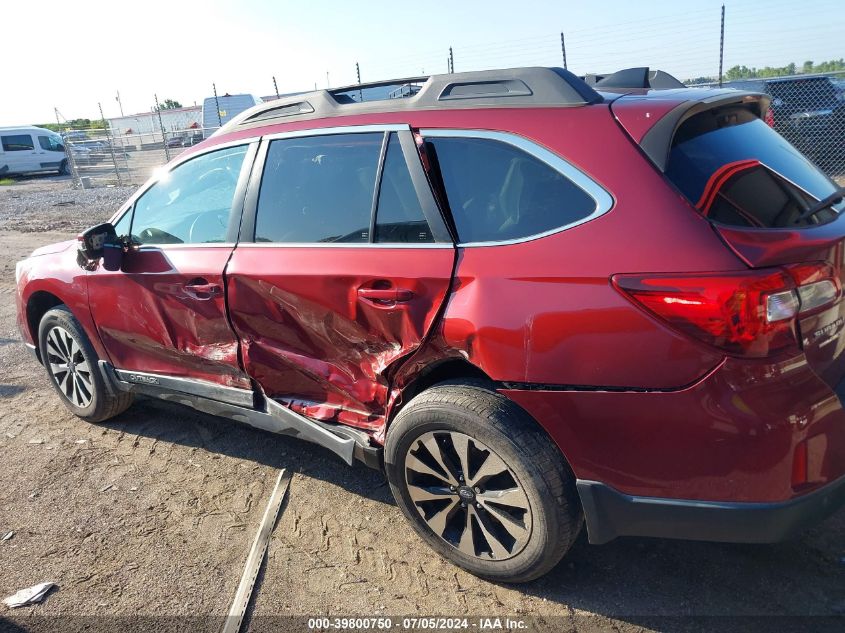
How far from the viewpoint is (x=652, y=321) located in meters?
2.07

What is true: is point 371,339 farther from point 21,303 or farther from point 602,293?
point 21,303

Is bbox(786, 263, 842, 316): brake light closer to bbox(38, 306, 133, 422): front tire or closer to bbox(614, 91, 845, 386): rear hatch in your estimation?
bbox(614, 91, 845, 386): rear hatch

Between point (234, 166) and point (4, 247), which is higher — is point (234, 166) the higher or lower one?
the higher one

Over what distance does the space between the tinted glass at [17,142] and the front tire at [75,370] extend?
27.6m

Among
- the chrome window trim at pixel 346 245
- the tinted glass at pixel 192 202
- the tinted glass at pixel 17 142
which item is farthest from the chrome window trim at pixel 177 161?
the tinted glass at pixel 17 142

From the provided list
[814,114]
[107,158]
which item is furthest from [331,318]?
[107,158]

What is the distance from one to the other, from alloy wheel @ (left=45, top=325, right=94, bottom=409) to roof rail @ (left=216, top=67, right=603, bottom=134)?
196 cm

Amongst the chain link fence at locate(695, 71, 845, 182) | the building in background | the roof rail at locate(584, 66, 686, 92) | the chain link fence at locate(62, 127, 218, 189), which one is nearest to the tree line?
the chain link fence at locate(695, 71, 845, 182)

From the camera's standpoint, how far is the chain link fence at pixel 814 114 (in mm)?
10352

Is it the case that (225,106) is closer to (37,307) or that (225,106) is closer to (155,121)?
(155,121)

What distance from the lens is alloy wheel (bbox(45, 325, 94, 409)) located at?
13.9 ft

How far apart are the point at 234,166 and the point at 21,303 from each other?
2.13 metres

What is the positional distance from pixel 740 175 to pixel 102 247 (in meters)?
3.25

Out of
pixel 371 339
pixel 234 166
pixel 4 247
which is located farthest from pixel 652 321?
pixel 4 247
